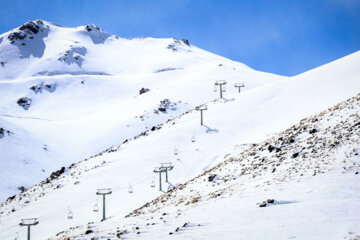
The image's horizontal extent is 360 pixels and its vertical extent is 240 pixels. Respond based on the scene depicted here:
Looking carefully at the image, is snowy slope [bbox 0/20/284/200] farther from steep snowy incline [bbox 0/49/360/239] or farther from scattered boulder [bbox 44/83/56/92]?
steep snowy incline [bbox 0/49/360/239]

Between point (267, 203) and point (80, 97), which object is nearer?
point (267, 203)

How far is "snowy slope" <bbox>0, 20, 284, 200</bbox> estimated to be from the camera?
6950 centimetres

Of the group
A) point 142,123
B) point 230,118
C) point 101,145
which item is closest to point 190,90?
point 142,123

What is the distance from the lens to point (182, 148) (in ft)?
158

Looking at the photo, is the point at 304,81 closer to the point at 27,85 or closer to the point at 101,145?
the point at 101,145

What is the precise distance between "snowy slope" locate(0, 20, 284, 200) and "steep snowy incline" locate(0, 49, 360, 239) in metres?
17.4

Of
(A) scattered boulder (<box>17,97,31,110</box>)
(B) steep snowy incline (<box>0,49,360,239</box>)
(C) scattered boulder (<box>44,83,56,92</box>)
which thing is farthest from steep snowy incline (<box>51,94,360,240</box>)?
(C) scattered boulder (<box>44,83,56,92</box>)

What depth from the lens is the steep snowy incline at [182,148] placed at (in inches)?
1499

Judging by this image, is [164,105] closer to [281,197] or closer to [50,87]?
[50,87]

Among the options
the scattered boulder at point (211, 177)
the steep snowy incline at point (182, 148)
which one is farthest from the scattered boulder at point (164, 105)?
the scattered boulder at point (211, 177)

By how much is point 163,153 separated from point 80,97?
89.6m

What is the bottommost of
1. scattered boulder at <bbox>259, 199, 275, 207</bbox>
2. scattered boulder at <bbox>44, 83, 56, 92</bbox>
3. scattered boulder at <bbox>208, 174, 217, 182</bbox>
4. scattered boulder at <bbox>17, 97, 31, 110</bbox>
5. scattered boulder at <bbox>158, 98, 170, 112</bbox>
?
scattered boulder at <bbox>259, 199, 275, 207</bbox>

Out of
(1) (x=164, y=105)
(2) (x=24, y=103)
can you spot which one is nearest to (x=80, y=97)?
(2) (x=24, y=103)

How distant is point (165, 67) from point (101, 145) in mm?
93169
